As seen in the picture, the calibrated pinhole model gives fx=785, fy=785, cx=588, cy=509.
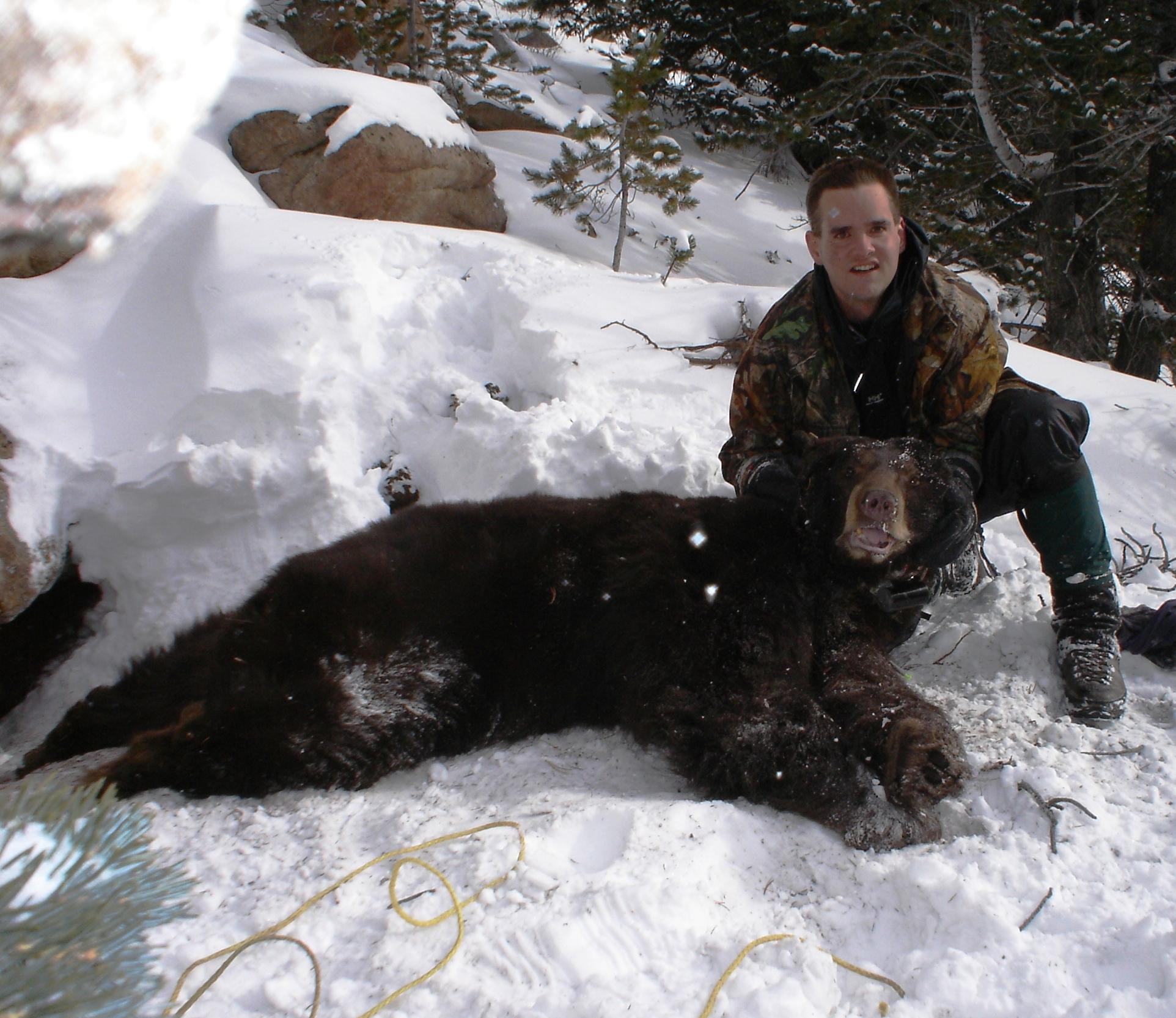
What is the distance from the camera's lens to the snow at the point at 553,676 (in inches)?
61.6

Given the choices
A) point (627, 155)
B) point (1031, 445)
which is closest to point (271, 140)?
point (627, 155)

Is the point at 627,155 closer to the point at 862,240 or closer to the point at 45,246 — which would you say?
the point at 862,240

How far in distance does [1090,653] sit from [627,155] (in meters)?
6.80

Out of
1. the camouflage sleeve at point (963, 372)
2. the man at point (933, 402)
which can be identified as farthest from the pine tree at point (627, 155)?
the camouflage sleeve at point (963, 372)

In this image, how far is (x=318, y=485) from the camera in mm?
3570

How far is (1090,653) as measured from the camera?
2594mm

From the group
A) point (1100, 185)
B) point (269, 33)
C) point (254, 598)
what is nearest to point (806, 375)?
point (254, 598)

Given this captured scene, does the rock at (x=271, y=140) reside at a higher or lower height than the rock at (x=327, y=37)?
lower

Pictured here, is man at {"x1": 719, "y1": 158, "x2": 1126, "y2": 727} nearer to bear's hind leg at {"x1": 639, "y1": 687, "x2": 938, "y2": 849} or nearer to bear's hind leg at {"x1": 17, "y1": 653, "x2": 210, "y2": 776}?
bear's hind leg at {"x1": 639, "y1": 687, "x2": 938, "y2": 849}

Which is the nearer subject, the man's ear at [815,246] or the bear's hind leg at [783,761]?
→ the bear's hind leg at [783,761]

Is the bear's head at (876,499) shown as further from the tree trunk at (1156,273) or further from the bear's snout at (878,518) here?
the tree trunk at (1156,273)

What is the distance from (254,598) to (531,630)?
914 mm

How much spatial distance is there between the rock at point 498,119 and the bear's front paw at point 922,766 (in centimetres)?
1091

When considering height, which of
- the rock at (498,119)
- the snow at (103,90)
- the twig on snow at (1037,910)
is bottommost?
the twig on snow at (1037,910)
